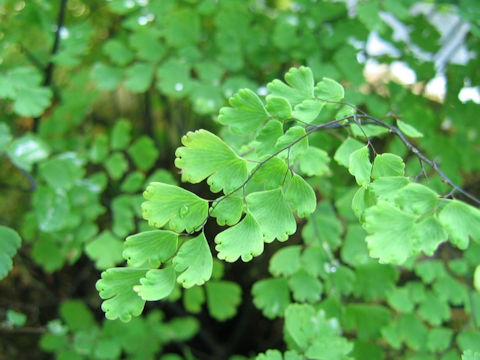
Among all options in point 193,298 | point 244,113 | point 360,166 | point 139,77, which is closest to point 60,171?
point 139,77

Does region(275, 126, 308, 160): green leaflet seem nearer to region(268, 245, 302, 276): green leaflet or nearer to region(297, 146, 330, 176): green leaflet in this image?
region(297, 146, 330, 176): green leaflet

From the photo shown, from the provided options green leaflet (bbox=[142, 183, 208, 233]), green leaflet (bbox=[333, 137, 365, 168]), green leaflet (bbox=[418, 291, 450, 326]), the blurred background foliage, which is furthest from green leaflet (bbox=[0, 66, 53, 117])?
green leaflet (bbox=[418, 291, 450, 326])

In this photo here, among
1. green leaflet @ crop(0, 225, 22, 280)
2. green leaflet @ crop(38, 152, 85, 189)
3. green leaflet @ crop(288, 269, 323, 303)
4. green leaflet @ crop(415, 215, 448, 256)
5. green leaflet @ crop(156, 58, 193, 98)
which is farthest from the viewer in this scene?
green leaflet @ crop(156, 58, 193, 98)

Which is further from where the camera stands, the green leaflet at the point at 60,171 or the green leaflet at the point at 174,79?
the green leaflet at the point at 174,79

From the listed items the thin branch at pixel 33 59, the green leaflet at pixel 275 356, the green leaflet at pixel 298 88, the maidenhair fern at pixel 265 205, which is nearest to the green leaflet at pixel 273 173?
the maidenhair fern at pixel 265 205

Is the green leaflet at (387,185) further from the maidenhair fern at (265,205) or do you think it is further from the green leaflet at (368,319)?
the green leaflet at (368,319)

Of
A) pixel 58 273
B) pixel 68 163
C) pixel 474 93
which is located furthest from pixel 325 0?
pixel 58 273

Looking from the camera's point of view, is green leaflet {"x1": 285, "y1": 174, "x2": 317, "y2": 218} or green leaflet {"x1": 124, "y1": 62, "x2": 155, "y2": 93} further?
green leaflet {"x1": 124, "y1": 62, "x2": 155, "y2": 93}
